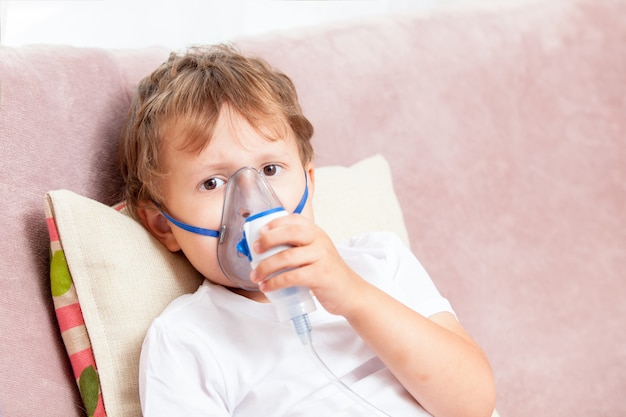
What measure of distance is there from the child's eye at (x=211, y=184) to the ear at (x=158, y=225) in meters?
0.14

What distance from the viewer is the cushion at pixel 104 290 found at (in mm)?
1169

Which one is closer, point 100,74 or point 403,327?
point 403,327

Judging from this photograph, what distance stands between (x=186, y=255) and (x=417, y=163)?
0.72m

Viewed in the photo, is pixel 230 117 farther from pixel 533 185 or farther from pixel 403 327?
pixel 533 185

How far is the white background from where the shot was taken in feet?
5.74

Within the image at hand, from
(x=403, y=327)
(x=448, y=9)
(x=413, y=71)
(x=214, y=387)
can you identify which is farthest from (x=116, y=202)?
(x=448, y=9)

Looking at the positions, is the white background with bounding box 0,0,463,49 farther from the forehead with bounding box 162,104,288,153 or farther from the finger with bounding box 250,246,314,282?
the finger with bounding box 250,246,314,282

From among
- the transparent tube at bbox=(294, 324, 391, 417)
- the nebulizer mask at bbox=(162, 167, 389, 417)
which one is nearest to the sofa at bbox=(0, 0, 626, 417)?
the nebulizer mask at bbox=(162, 167, 389, 417)

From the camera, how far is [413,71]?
1.82 m

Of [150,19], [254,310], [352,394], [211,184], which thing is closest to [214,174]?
[211,184]

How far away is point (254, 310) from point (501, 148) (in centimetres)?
93

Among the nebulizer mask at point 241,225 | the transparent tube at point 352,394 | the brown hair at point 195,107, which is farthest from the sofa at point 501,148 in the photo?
the transparent tube at point 352,394

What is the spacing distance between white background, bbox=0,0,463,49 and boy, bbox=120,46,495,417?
1.92 feet

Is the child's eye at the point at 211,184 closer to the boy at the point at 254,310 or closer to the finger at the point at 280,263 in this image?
the boy at the point at 254,310
